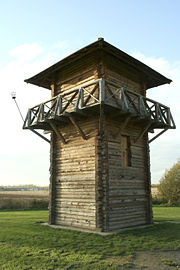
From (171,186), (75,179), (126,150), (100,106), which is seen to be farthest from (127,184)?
(171,186)

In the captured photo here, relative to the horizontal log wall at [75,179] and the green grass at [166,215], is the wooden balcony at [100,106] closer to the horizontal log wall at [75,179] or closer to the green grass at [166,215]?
the horizontal log wall at [75,179]

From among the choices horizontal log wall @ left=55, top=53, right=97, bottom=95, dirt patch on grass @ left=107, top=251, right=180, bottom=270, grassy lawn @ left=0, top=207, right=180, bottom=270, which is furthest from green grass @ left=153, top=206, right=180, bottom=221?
horizontal log wall @ left=55, top=53, right=97, bottom=95

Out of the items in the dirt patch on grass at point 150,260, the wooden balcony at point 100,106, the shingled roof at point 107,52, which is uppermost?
the shingled roof at point 107,52

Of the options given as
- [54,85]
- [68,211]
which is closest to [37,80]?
[54,85]

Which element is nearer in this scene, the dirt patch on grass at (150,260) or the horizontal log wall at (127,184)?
the dirt patch on grass at (150,260)

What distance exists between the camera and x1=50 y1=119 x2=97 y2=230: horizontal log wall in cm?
1225

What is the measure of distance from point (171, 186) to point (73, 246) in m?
27.6

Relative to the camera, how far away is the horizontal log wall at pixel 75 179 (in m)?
12.2

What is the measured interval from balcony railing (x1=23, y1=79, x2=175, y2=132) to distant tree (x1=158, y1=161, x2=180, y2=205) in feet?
69.2

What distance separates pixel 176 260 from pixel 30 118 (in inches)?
415

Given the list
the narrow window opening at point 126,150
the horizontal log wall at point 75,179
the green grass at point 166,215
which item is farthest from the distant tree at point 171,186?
the horizontal log wall at point 75,179

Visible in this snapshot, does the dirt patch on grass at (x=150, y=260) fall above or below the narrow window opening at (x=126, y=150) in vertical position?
below

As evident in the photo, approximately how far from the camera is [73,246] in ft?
28.8

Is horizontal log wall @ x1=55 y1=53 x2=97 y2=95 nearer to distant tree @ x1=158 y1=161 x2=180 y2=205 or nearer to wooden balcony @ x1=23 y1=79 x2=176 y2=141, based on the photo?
wooden balcony @ x1=23 y1=79 x2=176 y2=141
